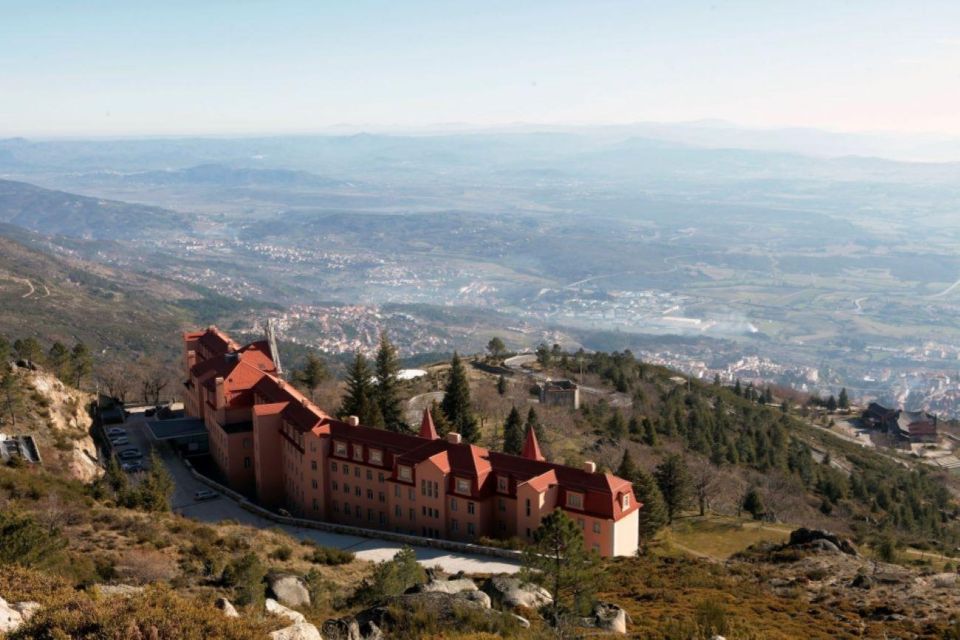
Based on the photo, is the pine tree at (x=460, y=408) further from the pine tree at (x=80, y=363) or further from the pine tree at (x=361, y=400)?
the pine tree at (x=80, y=363)

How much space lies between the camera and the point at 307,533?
38531 millimetres

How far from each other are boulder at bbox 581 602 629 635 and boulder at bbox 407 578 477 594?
3286 millimetres

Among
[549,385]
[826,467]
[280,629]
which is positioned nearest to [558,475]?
[280,629]

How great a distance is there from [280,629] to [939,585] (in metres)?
23.8

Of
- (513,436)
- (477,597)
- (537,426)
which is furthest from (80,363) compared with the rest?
(477,597)

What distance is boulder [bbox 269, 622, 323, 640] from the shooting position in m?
16.8

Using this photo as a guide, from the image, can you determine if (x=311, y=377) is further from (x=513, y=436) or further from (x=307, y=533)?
(x=307, y=533)

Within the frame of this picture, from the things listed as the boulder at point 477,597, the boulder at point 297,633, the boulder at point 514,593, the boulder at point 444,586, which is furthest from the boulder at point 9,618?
the boulder at point 514,593

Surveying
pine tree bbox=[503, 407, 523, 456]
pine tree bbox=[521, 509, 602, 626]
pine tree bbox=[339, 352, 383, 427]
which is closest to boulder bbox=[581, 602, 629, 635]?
pine tree bbox=[521, 509, 602, 626]

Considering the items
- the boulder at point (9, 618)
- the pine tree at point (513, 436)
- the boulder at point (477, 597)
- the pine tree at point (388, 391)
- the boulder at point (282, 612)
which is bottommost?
the pine tree at point (513, 436)

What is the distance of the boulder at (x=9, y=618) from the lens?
15375 millimetres

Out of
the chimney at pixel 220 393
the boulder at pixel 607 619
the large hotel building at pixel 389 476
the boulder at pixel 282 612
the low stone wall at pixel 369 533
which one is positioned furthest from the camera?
the chimney at pixel 220 393

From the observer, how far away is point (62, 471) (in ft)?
127

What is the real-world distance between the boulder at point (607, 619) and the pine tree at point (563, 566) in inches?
11.3
